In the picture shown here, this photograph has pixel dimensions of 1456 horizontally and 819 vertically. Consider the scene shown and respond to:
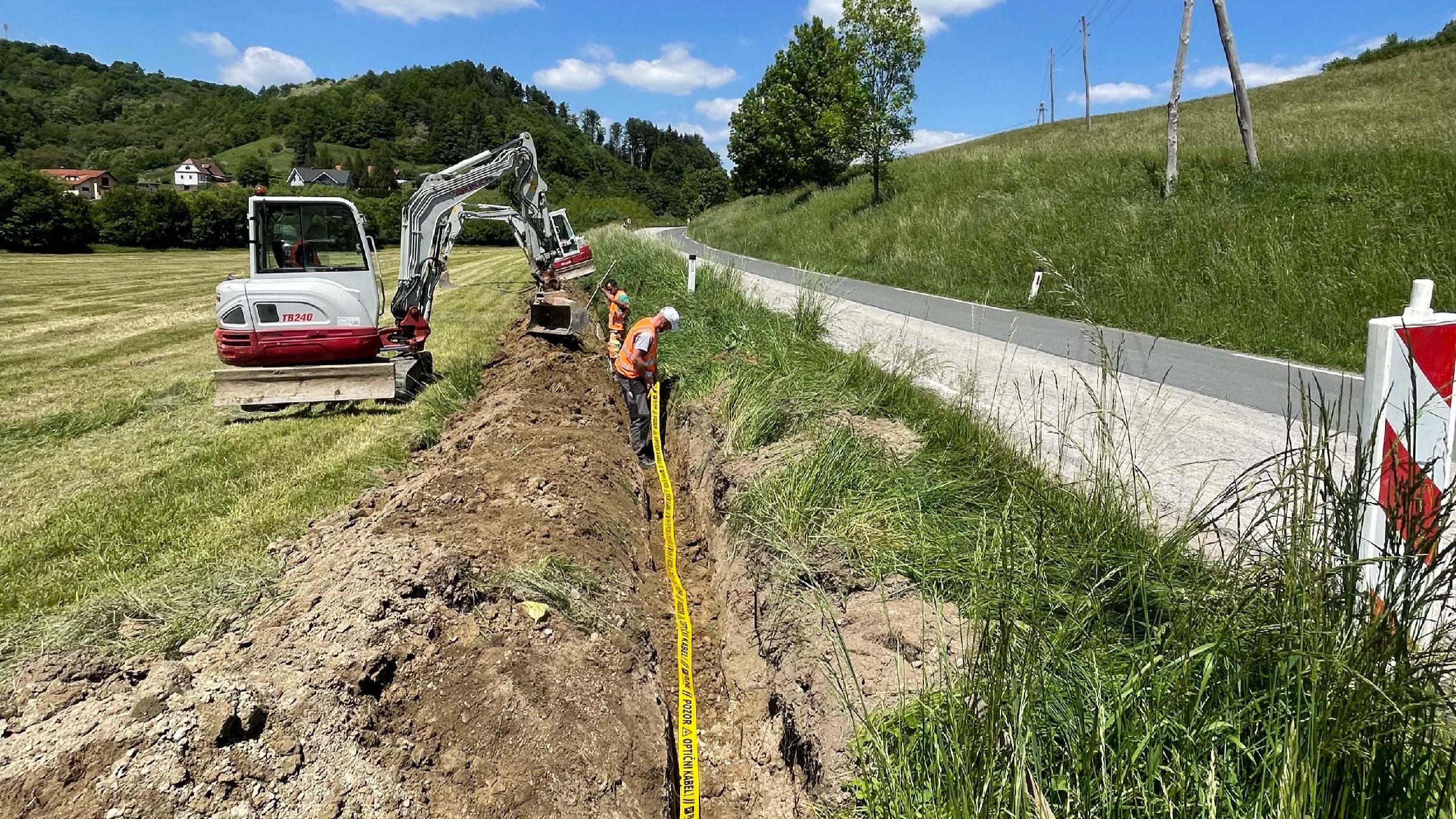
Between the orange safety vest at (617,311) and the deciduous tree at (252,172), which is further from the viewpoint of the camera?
the deciduous tree at (252,172)

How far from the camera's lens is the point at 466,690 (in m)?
3.17

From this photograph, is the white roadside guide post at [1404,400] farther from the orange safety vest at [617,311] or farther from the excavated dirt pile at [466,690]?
the orange safety vest at [617,311]

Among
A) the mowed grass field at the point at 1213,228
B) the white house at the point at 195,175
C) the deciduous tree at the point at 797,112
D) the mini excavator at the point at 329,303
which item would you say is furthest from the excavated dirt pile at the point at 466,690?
the white house at the point at 195,175

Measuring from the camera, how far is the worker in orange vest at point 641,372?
23.6ft

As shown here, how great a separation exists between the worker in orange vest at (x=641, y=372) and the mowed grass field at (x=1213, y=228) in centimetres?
363

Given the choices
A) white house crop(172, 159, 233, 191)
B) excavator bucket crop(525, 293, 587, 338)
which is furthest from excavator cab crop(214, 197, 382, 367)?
white house crop(172, 159, 233, 191)

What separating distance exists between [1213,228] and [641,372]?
443 inches

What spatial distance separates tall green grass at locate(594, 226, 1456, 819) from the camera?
1.58 metres

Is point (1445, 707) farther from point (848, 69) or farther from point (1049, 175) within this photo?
point (848, 69)

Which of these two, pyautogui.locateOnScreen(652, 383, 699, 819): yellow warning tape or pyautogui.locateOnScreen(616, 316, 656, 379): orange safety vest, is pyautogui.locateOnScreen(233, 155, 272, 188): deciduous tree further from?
pyautogui.locateOnScreen(652, 383, 699, 819): yellow warning tape

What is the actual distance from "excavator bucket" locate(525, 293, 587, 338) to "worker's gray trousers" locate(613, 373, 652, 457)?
11.6 ft

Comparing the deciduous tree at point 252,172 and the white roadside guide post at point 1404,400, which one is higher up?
the deciduous tree at point 252,172

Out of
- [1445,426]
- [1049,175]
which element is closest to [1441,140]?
[1049,175]

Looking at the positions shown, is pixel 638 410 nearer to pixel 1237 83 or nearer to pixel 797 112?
pixel 1237 83
